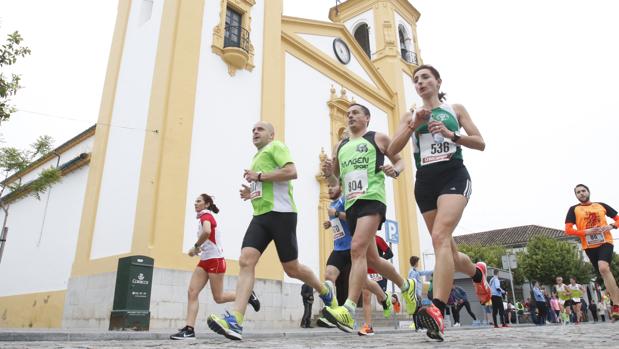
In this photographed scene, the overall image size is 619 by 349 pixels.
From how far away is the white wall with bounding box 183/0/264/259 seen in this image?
38.3ft

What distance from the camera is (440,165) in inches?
146

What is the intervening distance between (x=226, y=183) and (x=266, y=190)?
26.9ft

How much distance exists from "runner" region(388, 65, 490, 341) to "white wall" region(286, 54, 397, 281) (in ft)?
34.8

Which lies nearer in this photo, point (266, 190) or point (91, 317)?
point (266, 190)

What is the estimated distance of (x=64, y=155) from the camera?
58.9 feet

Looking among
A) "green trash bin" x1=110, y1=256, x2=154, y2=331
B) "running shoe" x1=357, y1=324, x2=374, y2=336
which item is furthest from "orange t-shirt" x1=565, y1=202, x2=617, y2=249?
"green trash bin" x1=110, y1=256, x2=154, y2=331

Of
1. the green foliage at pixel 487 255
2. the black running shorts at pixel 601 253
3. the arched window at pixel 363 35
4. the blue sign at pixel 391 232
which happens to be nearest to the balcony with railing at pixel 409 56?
the arched window at pixel 363 35

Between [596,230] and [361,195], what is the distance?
4642 millimetres

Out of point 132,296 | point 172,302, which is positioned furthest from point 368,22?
point 132,296

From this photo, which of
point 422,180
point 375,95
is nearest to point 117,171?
point 422,180

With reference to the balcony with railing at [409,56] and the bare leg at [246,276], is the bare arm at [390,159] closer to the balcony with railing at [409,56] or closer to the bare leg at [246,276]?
the bare leg at [246,276]

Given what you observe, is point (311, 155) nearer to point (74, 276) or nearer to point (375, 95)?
point (375, 95)

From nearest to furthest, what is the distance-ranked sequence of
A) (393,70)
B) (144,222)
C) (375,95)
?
1. (144,222)
2. (375,95)
3. (393,70)

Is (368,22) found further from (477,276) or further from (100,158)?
(477,276)
